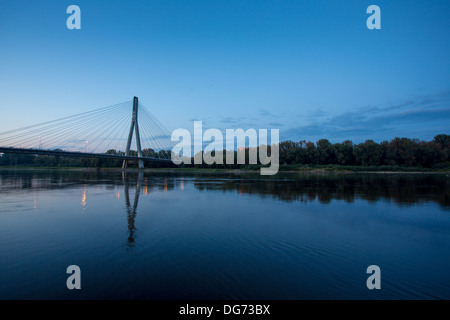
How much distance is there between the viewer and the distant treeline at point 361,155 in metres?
90.1

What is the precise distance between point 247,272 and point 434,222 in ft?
31.5

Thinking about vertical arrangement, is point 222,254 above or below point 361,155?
below

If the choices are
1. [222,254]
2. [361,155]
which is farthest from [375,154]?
[222,254]

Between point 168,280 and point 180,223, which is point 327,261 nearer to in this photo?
point 168,280

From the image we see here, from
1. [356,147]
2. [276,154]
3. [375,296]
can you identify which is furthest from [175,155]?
[375,296]

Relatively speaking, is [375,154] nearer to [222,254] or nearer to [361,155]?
[361,155]

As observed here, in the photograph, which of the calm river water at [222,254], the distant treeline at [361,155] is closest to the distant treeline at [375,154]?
the distant treeline at [361,155]

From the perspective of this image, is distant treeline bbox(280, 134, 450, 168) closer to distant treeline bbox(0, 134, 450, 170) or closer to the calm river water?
distant treeline bbox(0, 134, 450, 170)

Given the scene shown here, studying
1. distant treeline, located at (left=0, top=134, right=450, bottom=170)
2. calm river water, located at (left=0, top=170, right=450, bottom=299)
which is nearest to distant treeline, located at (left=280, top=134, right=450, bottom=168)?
distant treeline, located at (left=0, top=134, right=450, bottom=170)

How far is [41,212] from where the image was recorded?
38.6ft

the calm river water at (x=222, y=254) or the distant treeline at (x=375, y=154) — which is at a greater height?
the distant treeline at (x=375, y=154)

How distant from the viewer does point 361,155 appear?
90.4 m

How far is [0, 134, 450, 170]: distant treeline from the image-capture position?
9012cm

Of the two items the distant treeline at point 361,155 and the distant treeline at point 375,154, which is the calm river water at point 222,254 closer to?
the distant treeline at point 361,155
